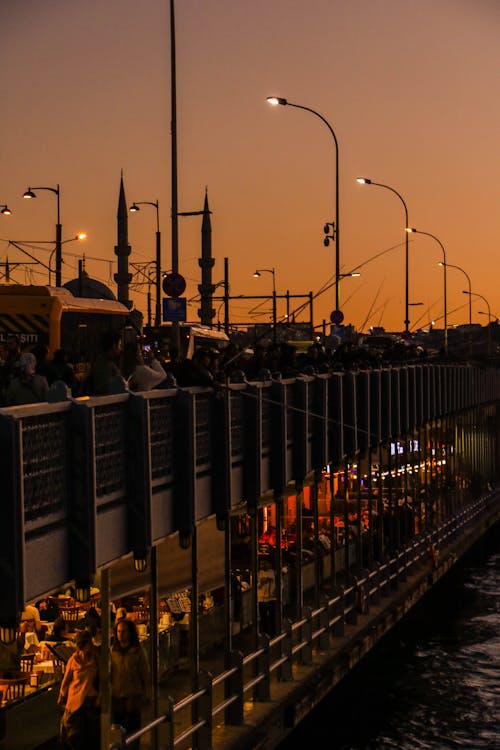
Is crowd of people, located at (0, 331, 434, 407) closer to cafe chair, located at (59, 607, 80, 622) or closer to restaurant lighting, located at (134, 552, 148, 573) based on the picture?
restaurant lighting, located at (134, 552, 148, 573)

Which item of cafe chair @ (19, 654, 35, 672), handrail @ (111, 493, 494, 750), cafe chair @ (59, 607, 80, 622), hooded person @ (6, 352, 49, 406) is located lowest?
handrail @ (111, 493, 494, 750)

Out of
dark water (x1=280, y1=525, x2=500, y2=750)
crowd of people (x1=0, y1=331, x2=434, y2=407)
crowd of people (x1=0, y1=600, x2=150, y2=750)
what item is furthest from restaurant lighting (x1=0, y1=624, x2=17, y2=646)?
dark water (x1=280, y1=525, x2=500, y2=750)

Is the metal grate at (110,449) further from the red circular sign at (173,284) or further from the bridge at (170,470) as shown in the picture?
the red circular sign at (173,284)

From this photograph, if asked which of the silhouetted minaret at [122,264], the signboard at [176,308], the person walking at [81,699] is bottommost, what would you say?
the person walking at [81,699]

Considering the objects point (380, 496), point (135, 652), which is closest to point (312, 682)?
point (135, 652)

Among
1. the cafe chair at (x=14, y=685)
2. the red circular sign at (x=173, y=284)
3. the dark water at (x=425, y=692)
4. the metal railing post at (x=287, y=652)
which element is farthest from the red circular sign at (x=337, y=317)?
the cafe chair at (x=14, y=685)

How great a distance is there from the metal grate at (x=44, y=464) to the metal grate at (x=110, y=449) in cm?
78

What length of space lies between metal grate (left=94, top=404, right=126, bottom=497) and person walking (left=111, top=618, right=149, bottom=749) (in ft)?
8.79

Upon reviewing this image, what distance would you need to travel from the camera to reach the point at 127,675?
620 inches

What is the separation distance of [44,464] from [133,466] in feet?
7.88

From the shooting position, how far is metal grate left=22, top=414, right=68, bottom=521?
1115 centimetres

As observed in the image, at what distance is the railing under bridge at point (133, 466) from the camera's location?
11.0m

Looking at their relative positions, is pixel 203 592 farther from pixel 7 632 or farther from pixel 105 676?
pixel 7 632

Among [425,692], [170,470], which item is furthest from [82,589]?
[425,692]
